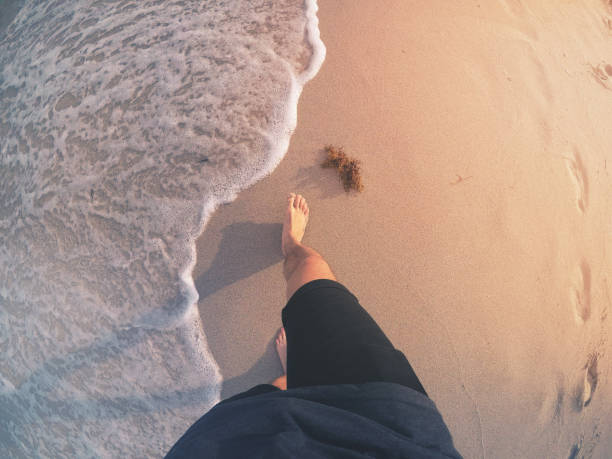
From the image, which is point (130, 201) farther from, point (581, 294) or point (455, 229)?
point (581, 294)

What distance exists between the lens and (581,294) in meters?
1.77

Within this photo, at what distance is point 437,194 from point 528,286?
2.70ft

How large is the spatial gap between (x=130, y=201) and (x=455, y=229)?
2183mm

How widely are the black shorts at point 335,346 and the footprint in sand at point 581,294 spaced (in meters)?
1.48

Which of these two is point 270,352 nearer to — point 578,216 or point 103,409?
point 103,409

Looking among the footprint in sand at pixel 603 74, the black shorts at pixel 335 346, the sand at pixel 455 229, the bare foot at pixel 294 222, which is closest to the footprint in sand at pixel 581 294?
the sand at pixel 455 229

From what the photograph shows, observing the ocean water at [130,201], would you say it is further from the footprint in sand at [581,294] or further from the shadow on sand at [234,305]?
the footprint in sand at [581,294]

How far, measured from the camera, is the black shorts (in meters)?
1.04

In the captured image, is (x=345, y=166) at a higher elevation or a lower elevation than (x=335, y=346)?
higher

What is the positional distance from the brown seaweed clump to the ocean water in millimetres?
323

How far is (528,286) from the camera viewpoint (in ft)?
5.74

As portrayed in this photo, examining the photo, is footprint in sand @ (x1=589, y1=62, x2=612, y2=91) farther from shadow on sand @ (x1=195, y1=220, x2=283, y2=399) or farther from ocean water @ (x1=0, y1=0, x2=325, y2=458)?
shadow on sand @ (x1=195, y1=220, x2=283, y2=399)

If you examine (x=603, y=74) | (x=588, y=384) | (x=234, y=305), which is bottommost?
(x=588, y=384)

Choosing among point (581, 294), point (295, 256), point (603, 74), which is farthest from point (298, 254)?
point (603, 74)
